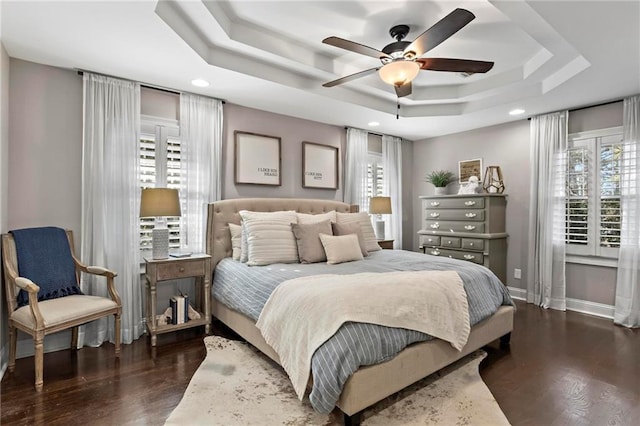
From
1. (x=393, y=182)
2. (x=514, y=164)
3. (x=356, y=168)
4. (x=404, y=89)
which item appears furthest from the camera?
(x=393, y=182)

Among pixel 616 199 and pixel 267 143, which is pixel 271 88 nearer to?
pixel 267 143

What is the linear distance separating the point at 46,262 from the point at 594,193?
5870 mm

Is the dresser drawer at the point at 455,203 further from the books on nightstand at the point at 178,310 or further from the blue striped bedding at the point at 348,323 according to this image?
the books on nightstand at the point at 178,310

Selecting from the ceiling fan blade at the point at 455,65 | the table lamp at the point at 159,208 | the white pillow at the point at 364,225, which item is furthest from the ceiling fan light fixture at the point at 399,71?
the table lamp at the point at 159,208

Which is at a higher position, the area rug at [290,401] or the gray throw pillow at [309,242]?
the gray throw pillow at [309,242]

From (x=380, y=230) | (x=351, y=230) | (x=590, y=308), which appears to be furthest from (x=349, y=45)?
(x=590, y=308)

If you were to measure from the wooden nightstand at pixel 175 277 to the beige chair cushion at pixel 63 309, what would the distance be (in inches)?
15.4

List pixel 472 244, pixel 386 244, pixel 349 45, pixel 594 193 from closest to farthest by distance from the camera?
pixel 349 45 → pixel 594 193 → pixel 472 244 → pixel 386 244

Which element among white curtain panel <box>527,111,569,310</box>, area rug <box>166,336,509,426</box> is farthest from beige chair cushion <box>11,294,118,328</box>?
white curtain panel <box>527,111,569,310</box>

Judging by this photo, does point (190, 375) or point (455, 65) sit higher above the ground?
point (455, 65)

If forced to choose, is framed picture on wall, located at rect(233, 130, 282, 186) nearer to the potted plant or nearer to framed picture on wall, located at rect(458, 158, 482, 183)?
the potted plant

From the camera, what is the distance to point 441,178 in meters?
5.43

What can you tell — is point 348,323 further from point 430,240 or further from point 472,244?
point 430,240

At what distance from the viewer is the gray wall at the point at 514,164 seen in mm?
4062
